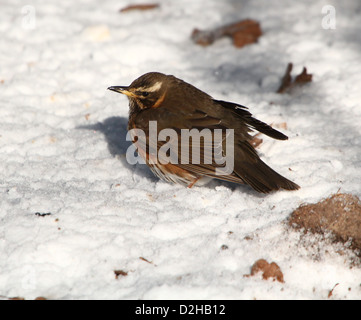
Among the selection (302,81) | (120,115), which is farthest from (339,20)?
(120,115)

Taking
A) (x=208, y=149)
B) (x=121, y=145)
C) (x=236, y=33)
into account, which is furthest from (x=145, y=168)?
(x=236, y=33)

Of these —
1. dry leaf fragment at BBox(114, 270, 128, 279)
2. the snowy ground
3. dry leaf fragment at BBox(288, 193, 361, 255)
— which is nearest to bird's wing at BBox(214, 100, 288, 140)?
the snowy ground

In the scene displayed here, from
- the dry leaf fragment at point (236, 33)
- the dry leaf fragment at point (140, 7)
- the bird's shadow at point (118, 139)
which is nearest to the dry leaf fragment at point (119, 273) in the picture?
the bird's shadow at point (118, 139)

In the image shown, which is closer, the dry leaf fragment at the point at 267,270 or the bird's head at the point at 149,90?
the dry leaf fragment at the point at 267,270

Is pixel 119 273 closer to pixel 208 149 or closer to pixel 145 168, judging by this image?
pixel 208 149

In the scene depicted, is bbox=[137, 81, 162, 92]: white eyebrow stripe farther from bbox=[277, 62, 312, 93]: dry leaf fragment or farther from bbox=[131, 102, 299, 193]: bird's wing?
bbox=[277, 62, 312, 93]: dry leaf fragment

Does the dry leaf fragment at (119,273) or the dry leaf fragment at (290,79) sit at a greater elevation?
the dry leaf fragment at (290,79)

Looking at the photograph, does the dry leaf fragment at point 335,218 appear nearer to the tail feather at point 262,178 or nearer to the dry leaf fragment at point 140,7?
the tail feather at point 262,178
